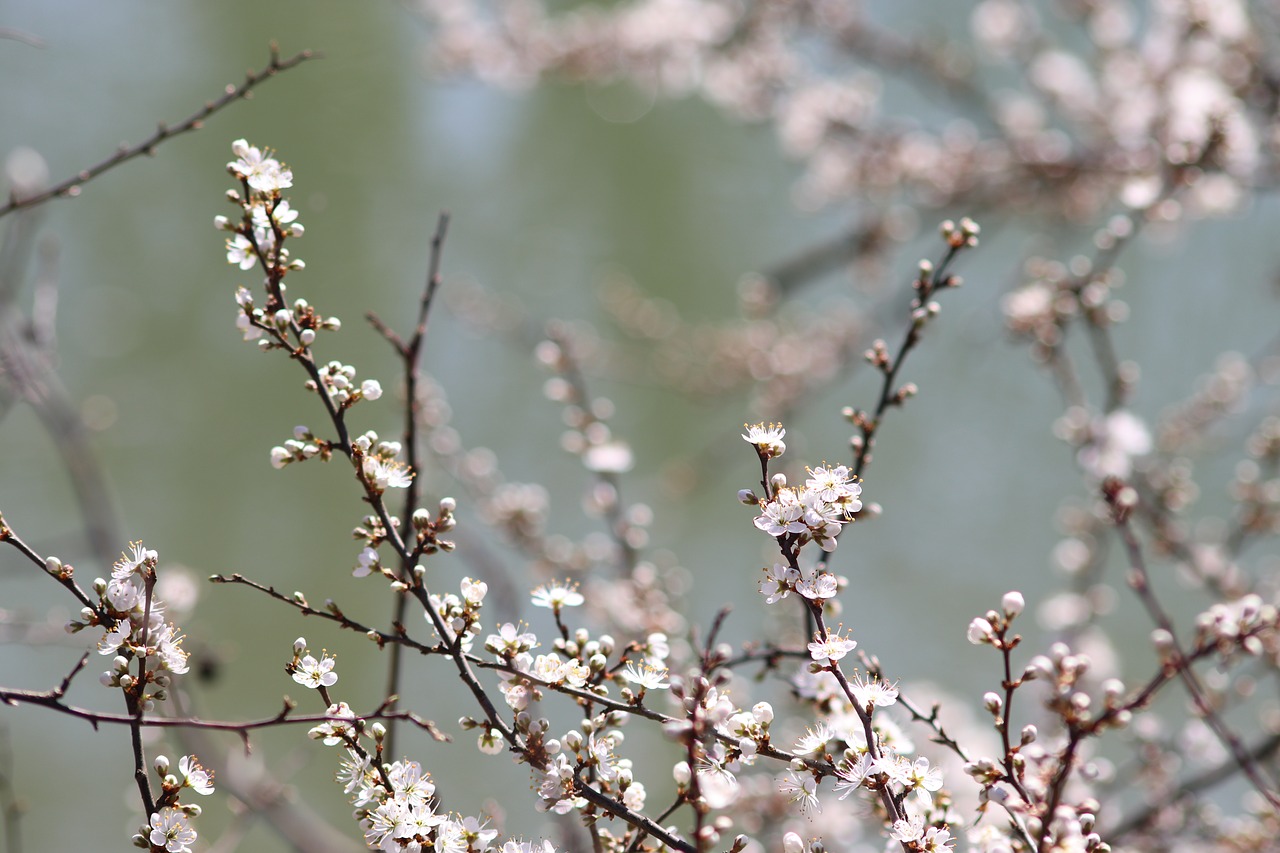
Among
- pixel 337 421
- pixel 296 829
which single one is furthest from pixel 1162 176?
pixel 296 829

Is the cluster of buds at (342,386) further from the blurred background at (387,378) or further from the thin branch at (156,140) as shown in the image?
the blurred background at (387,378)

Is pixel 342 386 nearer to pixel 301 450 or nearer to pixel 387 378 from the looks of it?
pixel 301 450

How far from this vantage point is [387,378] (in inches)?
201

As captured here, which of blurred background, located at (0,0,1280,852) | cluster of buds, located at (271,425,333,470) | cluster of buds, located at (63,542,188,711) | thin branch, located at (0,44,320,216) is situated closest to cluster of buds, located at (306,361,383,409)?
cluster of buds, located at (271,425,333,470)

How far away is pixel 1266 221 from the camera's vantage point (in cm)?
600

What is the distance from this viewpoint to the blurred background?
499cm

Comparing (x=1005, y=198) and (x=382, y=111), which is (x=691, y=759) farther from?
(x=382, y=111)

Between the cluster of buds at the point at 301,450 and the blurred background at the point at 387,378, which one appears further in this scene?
the blurred background at the point at 387,378

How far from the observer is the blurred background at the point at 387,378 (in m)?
4.99

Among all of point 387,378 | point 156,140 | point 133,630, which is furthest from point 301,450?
point 387,378

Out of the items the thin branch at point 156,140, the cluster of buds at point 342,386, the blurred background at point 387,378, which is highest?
the blurred background at point 387,378

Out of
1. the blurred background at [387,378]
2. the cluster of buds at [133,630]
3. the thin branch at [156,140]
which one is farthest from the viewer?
the blurred background at [387,378]

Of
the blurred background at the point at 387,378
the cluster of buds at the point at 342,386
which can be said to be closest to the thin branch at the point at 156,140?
the cluster of buds at the point at 342,386

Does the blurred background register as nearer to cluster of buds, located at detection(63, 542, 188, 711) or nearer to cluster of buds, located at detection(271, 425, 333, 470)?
cluster of buds, located at detection(271, 425, 333, 470)
